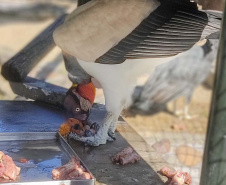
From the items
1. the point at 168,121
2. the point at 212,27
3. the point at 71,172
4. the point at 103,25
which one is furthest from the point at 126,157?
the point at 168,121

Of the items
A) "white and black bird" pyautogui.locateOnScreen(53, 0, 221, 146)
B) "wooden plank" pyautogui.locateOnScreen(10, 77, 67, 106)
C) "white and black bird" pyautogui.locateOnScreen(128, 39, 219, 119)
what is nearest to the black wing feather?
"white and black bird" pyautogui.locateOnScreen(53, 0, 221, 146)

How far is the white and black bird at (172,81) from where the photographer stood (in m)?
6.83

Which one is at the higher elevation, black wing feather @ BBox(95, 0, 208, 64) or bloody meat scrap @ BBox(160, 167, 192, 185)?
black wing feather @ BBox(95, 0, 208, 64)

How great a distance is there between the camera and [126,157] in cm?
317

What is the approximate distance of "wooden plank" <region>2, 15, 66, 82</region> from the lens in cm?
437

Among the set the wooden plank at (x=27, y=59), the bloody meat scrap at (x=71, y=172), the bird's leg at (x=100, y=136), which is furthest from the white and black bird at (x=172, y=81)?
the bloody meat scrap at (x=71, y=172)

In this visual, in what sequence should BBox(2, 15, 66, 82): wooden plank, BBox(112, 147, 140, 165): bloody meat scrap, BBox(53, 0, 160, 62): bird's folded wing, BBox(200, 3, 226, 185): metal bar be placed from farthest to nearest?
BBox(2, 15, 66, 82): wooden plank, BBox(112, 147, 140, 165): bloody meat scrap, BBox(53, 0, 160, 62): bird's folded wing, BBox(200, 3, 226, 185): metal bar

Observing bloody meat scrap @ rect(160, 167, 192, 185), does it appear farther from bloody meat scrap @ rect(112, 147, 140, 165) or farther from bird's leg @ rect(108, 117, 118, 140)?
bird's leg @ rect(108, 117, 118, 140)

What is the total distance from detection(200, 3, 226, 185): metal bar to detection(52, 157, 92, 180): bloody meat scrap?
31.7 inches

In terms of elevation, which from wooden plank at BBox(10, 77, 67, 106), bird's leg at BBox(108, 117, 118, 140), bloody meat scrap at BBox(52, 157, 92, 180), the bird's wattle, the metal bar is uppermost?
the metal bar

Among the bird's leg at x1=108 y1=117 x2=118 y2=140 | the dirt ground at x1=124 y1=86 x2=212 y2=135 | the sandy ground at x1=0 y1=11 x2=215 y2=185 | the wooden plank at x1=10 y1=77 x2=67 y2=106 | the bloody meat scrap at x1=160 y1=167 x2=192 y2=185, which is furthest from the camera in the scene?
the dirt ground at x1=124 y1=86 x2=212 y2=135

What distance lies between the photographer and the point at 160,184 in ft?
9.67

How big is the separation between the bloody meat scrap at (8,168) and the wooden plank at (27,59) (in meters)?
1.48

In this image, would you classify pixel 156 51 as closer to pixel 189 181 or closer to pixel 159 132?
pixel 189 181
